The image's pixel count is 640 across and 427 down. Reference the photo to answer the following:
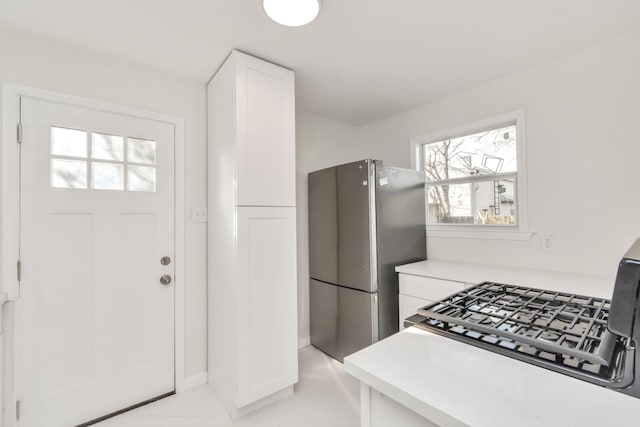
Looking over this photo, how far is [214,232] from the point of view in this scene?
2.09m

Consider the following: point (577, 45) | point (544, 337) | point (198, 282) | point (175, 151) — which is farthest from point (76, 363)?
point (577, 45)

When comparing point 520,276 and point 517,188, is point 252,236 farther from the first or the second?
point 517,188

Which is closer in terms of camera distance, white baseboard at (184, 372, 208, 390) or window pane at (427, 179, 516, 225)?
white baseboard at (184, 372, 208, 390)

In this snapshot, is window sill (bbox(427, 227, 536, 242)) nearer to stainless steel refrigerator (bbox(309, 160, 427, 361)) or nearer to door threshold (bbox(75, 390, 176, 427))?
stainless steel refrigerator (bbox(309, 160, 427, 361))

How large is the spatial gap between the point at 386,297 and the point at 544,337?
4.92ft

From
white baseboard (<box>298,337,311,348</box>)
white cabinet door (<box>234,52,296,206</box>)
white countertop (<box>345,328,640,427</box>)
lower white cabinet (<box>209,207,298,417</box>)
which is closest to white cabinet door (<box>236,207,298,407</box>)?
lower white cabinet (<box>209,207,298,417</box>)

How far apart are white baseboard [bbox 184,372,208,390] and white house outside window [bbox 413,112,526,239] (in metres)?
2.31

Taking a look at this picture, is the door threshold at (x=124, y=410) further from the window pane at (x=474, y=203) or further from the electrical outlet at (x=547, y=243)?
the electrical outlet at (x=547, y=243)

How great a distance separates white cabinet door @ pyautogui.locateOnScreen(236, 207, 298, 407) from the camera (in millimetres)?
1786

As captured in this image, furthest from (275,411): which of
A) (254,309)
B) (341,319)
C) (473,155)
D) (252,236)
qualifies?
(473,155)

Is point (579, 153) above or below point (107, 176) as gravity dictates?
above

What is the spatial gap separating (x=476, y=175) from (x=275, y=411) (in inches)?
95.2

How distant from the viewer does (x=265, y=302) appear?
188cm

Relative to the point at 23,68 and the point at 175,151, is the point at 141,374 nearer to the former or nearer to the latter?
the point at 175,151
